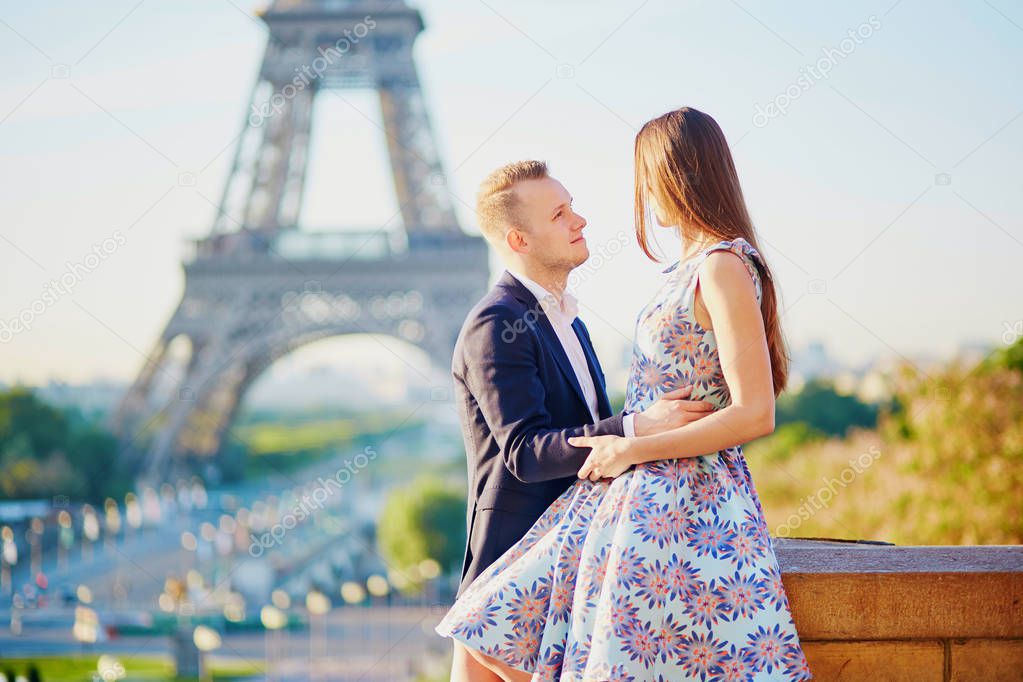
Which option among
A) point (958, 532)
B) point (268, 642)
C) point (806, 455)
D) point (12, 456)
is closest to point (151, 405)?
point (12, 456)

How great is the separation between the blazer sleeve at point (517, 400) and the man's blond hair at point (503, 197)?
0.69 feet

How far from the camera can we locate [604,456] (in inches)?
95.5

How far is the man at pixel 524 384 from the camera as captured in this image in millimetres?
2494

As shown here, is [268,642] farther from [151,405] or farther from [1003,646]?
[1003,646]

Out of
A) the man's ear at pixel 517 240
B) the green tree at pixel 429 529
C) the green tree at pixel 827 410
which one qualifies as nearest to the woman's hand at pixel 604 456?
the man's ear at pixel 517 240

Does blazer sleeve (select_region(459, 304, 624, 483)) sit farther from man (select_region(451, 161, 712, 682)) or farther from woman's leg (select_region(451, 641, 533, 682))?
woman's leg (select_region(451, 641, 533, 682))

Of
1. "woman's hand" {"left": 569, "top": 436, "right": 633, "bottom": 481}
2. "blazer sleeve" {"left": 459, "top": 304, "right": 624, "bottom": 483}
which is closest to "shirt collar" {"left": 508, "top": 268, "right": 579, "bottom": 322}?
"blazer sleeve" {"left": 459, "top": 304, "right": 624, "bottom": 483}

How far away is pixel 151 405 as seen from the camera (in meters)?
Result: 23.1

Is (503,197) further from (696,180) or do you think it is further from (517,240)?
(696,180)

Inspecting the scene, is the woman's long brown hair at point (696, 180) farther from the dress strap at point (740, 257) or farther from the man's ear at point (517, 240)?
the man's ear at point (517, 240)

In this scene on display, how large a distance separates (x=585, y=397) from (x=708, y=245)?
→ 0.49m

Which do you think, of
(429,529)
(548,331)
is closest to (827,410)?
(429,529)

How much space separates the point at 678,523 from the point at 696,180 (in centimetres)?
70

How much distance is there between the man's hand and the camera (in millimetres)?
2424
